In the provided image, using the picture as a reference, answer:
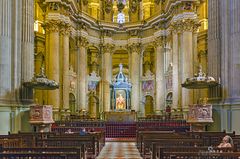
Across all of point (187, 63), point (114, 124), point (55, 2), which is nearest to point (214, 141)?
point (114, 124)

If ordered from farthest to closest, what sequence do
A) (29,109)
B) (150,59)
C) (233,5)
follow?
1. (150,59)
2. (29,109)
3. (233,5)

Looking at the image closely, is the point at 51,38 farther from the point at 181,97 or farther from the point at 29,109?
the point at 29,109

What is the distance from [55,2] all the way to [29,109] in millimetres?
→ 15626

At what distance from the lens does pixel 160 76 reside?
39.2 metres

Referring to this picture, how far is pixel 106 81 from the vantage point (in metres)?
42.1

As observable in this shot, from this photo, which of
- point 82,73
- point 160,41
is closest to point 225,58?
point 160,41

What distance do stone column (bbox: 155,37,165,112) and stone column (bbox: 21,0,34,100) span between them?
20.7 metres

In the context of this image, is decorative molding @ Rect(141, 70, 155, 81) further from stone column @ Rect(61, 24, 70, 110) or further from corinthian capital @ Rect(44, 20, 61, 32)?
corinthian capital @ Rect(44, 20, 61, 32)

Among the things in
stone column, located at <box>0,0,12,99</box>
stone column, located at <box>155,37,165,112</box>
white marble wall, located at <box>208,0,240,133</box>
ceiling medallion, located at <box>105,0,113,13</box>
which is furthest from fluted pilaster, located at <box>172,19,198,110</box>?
stone column, located at <box>0,0,12,99</box>

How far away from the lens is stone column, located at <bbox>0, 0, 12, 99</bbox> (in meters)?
16.8

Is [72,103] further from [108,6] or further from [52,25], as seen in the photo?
[108,6]

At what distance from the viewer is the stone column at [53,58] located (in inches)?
1249

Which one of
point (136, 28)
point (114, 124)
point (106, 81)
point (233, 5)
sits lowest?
point (114, 124)

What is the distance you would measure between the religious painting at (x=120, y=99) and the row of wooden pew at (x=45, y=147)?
26.0 m
